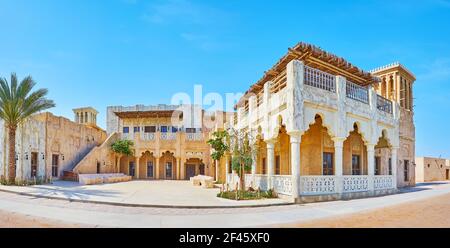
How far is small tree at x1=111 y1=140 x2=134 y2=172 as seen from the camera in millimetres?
29094

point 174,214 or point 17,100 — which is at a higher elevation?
point 17,100

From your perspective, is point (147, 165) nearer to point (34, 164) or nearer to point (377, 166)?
point (34, 164)

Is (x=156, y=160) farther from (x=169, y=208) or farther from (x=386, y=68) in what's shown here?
(x=386, y=68)

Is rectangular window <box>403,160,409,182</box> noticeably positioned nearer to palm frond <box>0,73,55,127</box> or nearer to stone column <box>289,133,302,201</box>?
stone column <box>289,133,302,201</box>

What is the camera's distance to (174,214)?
947 centimetres

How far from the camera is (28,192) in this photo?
14.3 m

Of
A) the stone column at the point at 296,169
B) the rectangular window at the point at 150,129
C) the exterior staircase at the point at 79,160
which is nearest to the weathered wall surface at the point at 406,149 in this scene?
the stone column at the point at 296,169

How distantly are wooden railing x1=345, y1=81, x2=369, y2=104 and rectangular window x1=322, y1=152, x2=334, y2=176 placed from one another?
360 cm

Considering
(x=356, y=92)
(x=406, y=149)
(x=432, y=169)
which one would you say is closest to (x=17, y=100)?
(x=356, y=92)

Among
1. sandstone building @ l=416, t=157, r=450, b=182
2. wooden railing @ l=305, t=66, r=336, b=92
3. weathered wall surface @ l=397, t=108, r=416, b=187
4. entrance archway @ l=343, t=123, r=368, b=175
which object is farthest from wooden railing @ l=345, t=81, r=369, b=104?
sandstone building @ l=416, t=157, r=450, b=182

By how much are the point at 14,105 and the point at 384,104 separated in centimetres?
2473

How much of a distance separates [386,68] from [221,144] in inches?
687

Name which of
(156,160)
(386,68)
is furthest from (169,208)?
(386,68)
